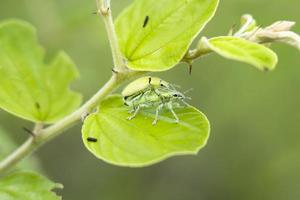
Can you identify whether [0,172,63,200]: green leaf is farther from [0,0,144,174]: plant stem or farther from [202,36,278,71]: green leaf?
[202,36,278,71]: green leaf

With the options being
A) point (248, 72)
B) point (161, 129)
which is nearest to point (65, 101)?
point (161, 129)

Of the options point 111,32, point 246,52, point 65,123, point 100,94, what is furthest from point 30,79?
point 246,52

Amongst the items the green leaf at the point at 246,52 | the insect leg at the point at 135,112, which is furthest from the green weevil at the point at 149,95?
the green leaf at the point at 246,52

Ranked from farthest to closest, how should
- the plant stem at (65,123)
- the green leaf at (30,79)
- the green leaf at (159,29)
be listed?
the green leaf at (30,79), the plant stem at (65,123), the green leaf at (159,29)

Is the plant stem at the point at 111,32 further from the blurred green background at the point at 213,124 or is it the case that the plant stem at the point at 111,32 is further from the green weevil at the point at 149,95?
the blurred green background at the point at 213,124

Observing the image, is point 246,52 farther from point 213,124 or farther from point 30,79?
point 213,124

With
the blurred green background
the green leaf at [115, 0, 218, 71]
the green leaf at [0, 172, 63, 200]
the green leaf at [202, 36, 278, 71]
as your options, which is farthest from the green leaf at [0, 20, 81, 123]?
the blurred green background
